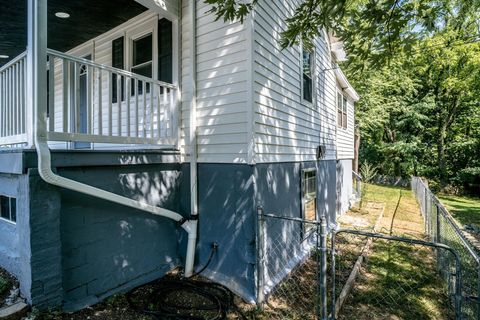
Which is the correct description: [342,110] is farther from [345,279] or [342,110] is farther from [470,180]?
[470,180]

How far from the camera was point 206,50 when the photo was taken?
14.4 feet

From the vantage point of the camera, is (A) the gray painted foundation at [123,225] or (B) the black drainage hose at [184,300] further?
(B) the black drainage hose at [184,300]

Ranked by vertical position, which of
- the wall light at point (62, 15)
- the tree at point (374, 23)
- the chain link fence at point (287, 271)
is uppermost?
the wall light at point (62, 15)

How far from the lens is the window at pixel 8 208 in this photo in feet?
11.2

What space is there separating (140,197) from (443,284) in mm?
5358

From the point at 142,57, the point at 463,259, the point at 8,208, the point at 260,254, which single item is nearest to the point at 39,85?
the point at 8,208

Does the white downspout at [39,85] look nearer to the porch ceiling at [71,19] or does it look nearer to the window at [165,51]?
the porch ceiling at [71,19]

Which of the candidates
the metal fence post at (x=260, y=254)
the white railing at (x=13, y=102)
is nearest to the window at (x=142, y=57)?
the white railing at (x=13, y=102)

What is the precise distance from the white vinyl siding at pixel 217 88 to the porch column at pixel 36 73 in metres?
1.99

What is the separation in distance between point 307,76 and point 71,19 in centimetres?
505

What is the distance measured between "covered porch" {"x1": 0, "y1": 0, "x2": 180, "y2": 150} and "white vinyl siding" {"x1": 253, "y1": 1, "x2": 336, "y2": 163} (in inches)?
55.6

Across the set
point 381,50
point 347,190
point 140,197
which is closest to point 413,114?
point 347,190

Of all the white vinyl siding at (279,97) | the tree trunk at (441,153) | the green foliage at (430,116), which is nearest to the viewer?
the white vinyl siding at (279,97)

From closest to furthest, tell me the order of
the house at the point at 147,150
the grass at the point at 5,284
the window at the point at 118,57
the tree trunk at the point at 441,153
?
1. the house at the point at 147,150
2. the grass at the point at 5,284
3. the window at the point at 118,57
4. the tree trunk at the point at 441,153
